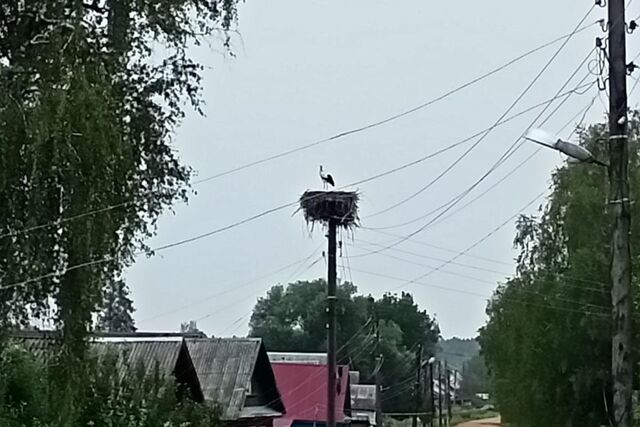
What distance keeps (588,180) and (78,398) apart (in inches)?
674

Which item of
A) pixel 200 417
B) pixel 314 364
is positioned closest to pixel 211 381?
pixel 200 417

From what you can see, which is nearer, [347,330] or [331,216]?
[331,216]

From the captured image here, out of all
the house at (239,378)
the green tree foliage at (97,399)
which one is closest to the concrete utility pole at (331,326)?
the green tree foliage at (97,399)

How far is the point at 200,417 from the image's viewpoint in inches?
878

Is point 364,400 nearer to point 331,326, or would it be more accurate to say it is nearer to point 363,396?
point 363,396

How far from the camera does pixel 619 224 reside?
41.0 feet

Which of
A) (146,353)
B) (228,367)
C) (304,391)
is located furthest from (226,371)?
(304,391)

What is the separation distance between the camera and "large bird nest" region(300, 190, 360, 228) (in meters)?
25.0

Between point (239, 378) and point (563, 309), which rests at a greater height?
point (563, 309)

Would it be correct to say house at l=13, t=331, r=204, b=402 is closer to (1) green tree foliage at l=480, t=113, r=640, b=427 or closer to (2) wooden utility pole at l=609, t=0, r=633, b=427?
(1) green tree foliage at l=480, t=113, r=640, b=427

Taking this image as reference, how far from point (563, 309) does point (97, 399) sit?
12783 millimetres

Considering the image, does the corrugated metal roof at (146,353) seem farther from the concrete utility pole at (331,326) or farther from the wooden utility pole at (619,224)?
the wooden utility pole at (619,224)

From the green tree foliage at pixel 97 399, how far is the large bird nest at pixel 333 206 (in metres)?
4.51

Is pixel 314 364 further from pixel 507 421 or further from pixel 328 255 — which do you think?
pixel 328 255
